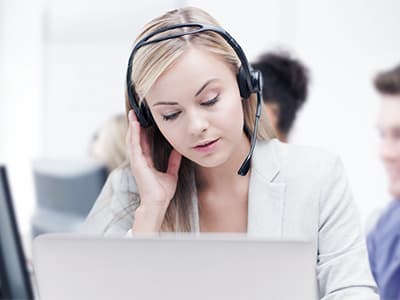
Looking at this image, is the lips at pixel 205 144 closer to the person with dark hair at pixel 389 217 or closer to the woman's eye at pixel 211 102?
the woman's eye at pixel 211 102

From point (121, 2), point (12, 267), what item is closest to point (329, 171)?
point (12, 267)

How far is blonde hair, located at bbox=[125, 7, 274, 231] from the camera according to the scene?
111 centimetres

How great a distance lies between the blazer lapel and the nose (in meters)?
0.15

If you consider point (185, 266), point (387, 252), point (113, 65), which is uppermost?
point (185, 266)

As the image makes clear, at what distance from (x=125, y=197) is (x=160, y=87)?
0.77 feet

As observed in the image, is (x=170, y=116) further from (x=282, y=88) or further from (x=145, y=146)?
(x=282, y=88)

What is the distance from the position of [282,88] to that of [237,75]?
1105 mm

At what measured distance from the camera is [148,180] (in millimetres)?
1231

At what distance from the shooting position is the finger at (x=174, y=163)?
1258 millimetres

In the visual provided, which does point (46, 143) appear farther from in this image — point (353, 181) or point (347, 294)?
point (347, 294)

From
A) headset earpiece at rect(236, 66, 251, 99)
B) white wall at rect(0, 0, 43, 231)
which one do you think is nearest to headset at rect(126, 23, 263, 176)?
headset earpiece at rect(236, 66, 251, 99)

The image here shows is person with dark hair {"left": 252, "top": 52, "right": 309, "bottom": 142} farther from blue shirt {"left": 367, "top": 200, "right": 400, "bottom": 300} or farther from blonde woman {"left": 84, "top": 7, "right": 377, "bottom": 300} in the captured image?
blonde woman {"left": 84, "top": 7, "right": 377, "bottom": 300}

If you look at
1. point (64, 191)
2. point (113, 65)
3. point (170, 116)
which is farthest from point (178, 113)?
point (113, 65)

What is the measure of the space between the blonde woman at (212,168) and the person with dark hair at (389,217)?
81 cm
